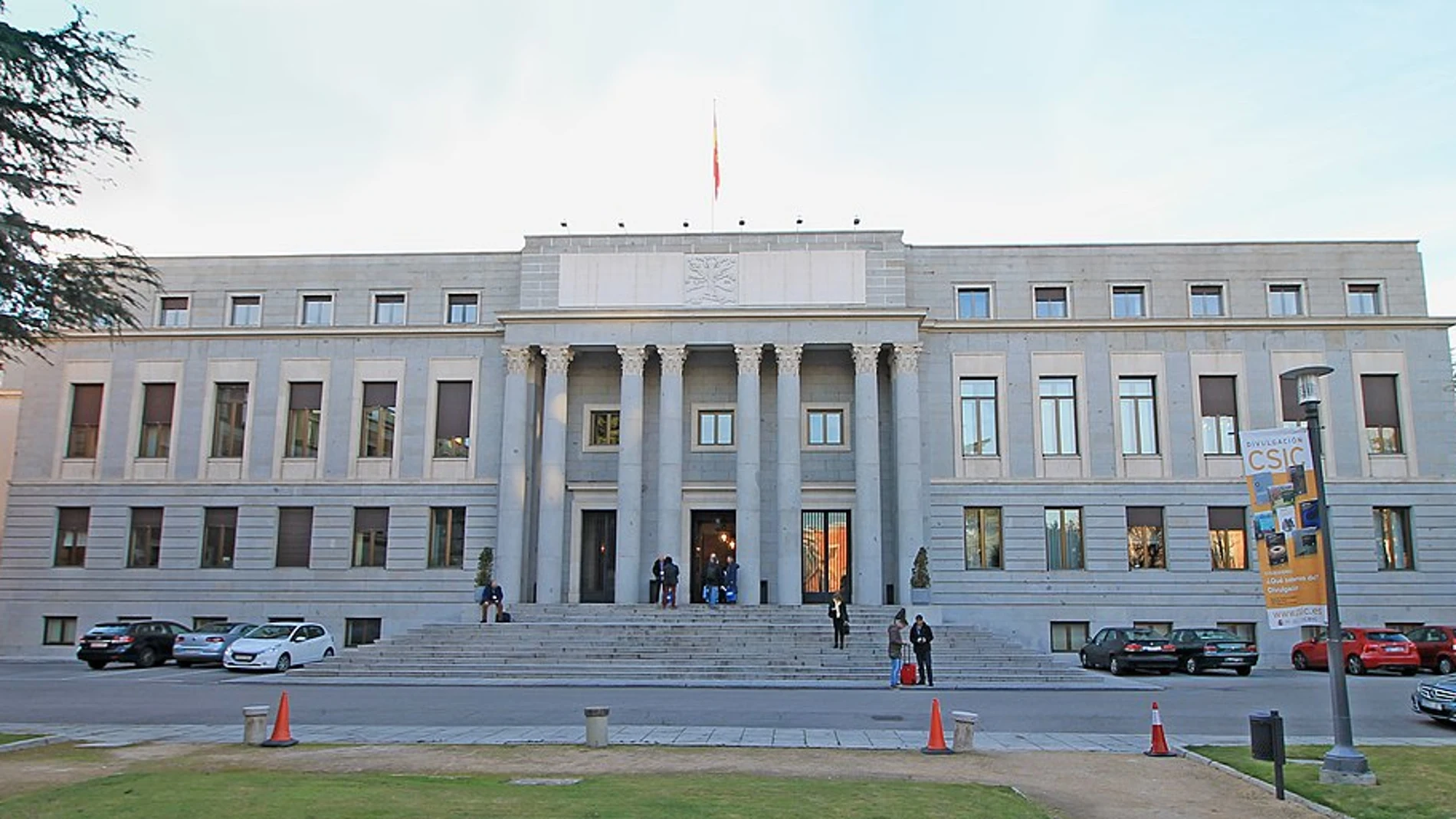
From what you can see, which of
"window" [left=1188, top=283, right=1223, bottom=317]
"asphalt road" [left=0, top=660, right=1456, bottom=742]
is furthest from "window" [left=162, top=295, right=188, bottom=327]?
"window" [left=1188, top=283, right=1223, bottom=317]

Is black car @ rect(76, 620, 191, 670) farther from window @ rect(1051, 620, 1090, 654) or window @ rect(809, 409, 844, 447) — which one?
window @ rect(1051, 620, 1090, 654)

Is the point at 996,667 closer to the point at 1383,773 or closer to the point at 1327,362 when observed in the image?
the point at 1383,773

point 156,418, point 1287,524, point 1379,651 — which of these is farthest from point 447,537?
point 1287,524

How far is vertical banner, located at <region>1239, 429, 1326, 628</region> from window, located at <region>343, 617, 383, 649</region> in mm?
31459

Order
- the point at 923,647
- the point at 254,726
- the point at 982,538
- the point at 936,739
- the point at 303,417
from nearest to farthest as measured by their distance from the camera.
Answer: the point at 936,739 → the point at 254,726 → the point at 923,647 → the point at 982,538 → the point at 303,417

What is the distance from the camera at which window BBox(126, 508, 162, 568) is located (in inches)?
1558

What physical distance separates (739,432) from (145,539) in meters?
22.2

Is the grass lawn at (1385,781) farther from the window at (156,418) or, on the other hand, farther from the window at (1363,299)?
the window at (156,418)

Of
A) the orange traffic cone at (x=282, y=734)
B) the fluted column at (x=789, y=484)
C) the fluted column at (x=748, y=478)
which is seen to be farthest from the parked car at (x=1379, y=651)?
the orange traffic cone at (x=282, y=734)

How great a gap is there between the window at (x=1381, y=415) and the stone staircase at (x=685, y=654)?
16.6 metres

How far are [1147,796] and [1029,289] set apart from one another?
29423 millimetres

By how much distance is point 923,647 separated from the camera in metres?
26.2

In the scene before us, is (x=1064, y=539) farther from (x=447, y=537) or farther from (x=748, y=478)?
(x=447, y=537)

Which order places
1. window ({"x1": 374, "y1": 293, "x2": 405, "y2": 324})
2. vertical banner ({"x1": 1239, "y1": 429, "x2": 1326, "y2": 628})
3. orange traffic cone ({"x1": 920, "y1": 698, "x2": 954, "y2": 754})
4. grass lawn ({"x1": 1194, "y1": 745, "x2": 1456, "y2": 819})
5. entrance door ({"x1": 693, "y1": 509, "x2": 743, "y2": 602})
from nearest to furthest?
grass lawn ({"x1": 1194, "y1": 745, "x2": 1456, "y2": 819}), vertical banner ({"x1": 1239, "y1": 429, "x2": 1326, "y2": 628}), orange traffic cone ({"x1": 920, "y1": 698, "x2": 954, "y2": 754}), entrance door ({"x1": 693, "y1": 509, "x2": 743, "y2": 602}), window ({"x1": 374, "y1": 293, "x2": 405, "y2": 324})
